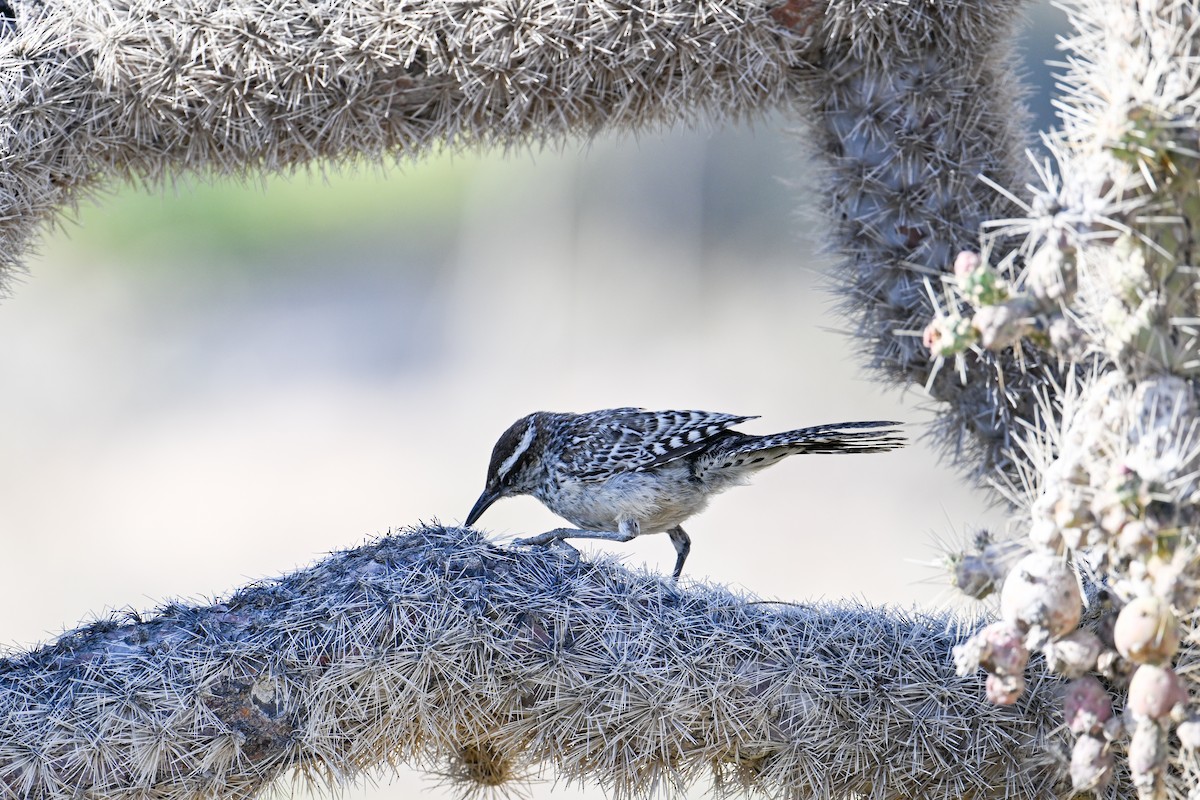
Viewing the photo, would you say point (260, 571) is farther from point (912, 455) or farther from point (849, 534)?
point (912, 455)

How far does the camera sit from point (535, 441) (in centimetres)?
308

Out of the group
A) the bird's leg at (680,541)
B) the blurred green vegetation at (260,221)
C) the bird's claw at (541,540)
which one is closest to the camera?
the bird's claw at (541,540)

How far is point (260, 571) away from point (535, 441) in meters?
3.83

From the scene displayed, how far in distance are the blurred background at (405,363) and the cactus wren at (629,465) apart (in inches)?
131

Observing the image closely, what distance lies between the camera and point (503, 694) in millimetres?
1861

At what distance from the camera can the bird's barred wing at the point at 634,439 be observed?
2.83 metres

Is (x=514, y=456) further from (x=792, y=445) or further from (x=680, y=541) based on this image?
(x=792, y=445)

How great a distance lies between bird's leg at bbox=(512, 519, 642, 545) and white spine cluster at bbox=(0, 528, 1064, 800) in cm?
42

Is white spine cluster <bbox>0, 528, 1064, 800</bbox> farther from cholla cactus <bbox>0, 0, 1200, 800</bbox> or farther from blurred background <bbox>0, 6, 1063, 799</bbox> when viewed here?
blurred background <bbox>0, 6, 1063, 799</bbox>

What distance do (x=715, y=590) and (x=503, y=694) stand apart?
17.9 inches

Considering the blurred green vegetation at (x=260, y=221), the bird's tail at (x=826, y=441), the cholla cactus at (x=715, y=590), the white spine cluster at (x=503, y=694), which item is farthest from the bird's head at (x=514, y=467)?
the blurred green vegetation at (x=260, y=221)

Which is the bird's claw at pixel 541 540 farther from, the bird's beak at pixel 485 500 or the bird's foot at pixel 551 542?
the bird's beak at pixel 485 500

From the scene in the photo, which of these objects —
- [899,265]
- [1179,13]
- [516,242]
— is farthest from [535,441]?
[516,242]

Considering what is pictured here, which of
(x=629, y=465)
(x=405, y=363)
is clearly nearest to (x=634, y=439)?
(x=629, y=465)
